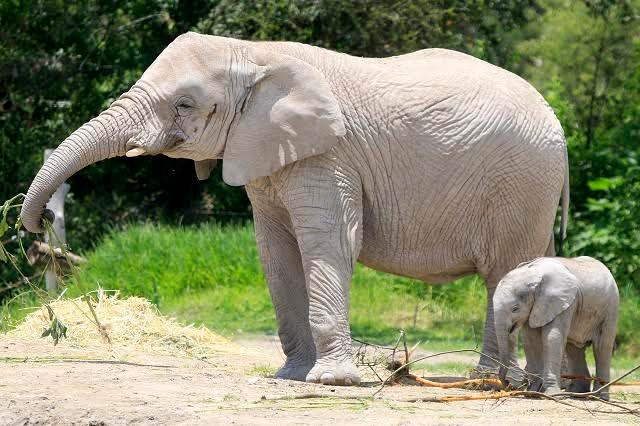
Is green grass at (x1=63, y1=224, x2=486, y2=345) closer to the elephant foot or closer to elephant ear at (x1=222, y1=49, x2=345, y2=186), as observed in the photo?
the elephant foot

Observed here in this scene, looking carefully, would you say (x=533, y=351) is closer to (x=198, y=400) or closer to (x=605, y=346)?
(x=605, y=346)

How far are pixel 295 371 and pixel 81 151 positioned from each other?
80.7 inches

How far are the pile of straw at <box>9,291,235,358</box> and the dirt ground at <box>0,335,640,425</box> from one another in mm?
1168

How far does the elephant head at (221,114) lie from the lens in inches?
340

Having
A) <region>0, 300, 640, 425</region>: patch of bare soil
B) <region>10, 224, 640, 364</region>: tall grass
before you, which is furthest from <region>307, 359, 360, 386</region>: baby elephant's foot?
<region>10, 224, 640, 364</region>: tall grass

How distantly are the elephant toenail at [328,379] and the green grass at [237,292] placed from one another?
4.34 metres

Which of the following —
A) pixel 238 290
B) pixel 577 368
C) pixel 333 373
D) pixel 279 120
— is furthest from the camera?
pixel 238 290

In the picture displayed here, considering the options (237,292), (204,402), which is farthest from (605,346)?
(237,292)

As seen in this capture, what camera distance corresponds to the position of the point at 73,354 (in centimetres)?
975

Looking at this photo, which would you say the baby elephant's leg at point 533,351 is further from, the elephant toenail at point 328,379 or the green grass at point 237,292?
the green grass at point 237,292

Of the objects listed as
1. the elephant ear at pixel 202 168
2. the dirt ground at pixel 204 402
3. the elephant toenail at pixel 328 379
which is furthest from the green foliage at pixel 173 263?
the elephant toenail at pixel 328 379

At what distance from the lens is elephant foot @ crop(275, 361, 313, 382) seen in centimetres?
926

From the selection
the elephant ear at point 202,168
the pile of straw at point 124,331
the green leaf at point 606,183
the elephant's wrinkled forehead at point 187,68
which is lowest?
the pile of straw at point 124,331

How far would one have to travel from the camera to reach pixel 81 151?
8.52 meters
